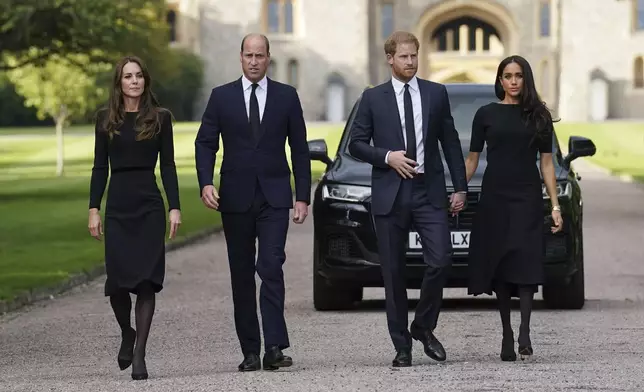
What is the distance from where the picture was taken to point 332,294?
12.2 m

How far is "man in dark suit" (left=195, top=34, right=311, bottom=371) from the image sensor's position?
8.84 meters

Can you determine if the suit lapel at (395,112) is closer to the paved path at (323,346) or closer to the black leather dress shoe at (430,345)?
the black leather dress shoe at (430,345)

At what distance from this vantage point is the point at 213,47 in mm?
86562

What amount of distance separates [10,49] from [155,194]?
22446 mm

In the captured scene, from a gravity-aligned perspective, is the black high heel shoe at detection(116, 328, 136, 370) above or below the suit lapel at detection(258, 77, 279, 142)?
below

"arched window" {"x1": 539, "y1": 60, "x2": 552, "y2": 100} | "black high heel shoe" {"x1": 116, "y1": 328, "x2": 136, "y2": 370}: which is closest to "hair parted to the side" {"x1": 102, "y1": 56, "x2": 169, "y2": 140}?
"black high heel shoe" {"x1": 116, "y1": 328, "x2": 136, "y2": 370}

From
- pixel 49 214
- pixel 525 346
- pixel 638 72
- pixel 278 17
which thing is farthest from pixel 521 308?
pixel 278 17

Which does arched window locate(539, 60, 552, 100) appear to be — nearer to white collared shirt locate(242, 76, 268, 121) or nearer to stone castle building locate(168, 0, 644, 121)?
stone castle building locate(168, 0, 644, 121)

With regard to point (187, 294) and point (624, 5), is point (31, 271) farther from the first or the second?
point (624, 5)

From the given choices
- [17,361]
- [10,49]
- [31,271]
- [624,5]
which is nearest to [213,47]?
[624,5]

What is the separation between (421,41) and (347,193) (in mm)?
75071

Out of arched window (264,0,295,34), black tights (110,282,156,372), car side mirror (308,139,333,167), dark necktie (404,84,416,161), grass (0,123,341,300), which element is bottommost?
grass (0,123,341,300)

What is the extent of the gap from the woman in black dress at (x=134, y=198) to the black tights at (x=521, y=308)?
1.96m

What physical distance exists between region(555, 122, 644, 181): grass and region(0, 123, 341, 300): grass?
8184 mm
